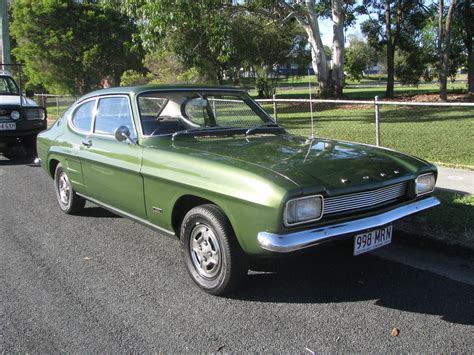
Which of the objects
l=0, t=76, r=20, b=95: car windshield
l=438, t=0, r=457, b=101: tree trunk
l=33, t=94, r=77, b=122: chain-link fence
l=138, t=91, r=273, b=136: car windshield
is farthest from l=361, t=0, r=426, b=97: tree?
l=138, t=91, r=273, b=136: car windshield

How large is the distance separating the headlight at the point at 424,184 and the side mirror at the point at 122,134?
2.55m

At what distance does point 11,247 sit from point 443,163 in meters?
6.55

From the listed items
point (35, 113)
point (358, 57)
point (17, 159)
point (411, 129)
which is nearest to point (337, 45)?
point (411, 129)

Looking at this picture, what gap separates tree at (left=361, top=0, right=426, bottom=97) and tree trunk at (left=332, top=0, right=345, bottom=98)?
5.43 m

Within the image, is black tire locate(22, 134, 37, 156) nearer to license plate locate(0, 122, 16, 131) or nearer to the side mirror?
license plate locate(0, 122, 16, 131)

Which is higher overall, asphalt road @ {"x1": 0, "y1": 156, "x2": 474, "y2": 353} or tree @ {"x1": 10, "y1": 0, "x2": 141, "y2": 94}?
tree @ {"x1": 10, "y1": 0, "x2": 141, "y2": 94}

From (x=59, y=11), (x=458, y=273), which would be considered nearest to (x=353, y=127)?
(x=458, y=273)

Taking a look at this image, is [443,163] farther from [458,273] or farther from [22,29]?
[22,29]

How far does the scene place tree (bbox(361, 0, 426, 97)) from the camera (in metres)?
28.6

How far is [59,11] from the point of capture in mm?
25594

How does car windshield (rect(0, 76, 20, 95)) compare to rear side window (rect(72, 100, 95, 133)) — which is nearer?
rear side window (rect(72, 100, 95, 133))

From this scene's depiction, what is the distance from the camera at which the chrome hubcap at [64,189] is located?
6.15m

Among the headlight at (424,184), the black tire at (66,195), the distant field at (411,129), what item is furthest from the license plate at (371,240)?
the distant field at (411,129)

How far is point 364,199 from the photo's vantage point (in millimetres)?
3744
